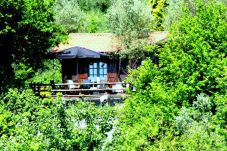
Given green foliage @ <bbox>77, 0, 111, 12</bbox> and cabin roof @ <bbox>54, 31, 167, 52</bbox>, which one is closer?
cabin roof @ <bbox>54, 31, 167, 52</bbox>

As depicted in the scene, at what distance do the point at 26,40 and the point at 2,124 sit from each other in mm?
11964

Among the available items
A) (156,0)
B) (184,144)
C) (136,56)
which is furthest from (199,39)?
(156,0)

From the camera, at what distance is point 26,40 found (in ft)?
76.9

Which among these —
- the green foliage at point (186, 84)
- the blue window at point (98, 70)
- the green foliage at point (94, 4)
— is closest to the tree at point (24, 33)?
the blue window at point (98, 70)

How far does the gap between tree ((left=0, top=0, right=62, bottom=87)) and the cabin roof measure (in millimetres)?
6284

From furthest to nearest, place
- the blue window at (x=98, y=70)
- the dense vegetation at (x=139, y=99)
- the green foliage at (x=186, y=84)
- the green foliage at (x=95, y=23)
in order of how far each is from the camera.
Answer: the green foliage at (x=95, y=23) → the blue window at (x=98, y=70) → the green foliage at (x=186, y=84) → the dense vegetation at (x=139, y=99)

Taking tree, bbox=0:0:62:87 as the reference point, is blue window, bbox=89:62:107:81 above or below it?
below

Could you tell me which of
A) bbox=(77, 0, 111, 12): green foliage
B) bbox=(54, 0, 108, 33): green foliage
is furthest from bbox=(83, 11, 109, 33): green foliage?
bbox=(77, 0, 111, 12): green foliage

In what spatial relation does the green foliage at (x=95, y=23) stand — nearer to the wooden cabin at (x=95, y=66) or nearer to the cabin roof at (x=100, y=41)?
the cabin roof at (x=100, y=41)

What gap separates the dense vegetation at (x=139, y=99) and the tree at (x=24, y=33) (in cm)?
6

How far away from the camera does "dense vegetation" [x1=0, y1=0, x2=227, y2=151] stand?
888 centimetres

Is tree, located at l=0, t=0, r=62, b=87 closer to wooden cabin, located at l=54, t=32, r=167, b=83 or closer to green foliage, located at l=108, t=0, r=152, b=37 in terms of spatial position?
wooden cabin, located at l=54, t=32, r=167, b=83

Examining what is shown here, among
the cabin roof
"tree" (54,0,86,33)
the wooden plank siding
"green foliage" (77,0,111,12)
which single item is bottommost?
the wooden plank siding

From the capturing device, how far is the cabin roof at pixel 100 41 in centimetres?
3122
